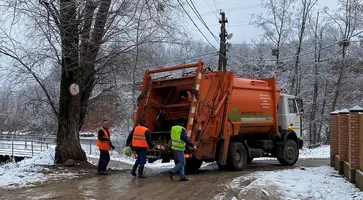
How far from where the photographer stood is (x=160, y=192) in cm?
873

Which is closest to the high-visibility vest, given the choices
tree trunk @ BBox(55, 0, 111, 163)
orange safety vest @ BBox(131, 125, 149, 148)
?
orange safety vest @ BBox(131, 125, 149, 148)

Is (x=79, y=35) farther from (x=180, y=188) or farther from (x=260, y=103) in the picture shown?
(x=260, y=103)

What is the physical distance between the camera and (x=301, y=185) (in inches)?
374

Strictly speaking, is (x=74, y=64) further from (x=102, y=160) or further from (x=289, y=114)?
(x=289, y=114)

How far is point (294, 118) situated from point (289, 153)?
1427 mm

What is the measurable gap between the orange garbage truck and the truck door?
4.85 ft

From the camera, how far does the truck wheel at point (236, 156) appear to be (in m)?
12.4

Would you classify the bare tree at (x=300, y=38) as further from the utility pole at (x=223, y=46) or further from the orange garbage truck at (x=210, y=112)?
the orange garbage truck at (x=210, y=112)

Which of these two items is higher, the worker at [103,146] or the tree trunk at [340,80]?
the tree trunk at [340,80]

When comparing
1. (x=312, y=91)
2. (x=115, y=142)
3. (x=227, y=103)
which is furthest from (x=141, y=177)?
(x=312, y=91)

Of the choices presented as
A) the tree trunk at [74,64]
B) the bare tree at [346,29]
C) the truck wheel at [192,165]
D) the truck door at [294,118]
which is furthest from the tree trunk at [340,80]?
the tree trunk at [74,64]

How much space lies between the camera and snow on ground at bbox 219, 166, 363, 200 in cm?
848

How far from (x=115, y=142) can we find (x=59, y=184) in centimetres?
2053

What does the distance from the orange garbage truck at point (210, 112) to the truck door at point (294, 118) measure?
1.48 m
